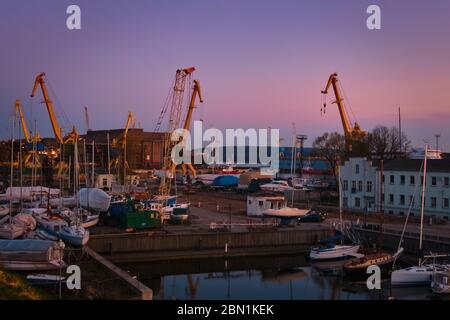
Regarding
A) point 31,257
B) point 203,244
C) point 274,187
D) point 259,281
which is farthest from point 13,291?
point 274,187

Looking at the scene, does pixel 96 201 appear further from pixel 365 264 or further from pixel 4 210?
pixel 365 264

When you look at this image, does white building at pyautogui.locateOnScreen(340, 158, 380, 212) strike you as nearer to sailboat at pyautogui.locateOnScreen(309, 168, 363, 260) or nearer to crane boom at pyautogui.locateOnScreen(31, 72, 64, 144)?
sailboat at pyautogui.locateOnScreen(309, 168, 363, 260)

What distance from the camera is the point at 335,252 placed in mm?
22422

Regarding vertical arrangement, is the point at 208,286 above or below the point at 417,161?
below

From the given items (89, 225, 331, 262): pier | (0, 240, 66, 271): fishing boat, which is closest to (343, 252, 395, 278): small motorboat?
(89, 225, 331, 262): pier

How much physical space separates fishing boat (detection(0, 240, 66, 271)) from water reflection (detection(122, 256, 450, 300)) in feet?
12.1

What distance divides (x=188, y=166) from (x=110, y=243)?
43249 millimetres

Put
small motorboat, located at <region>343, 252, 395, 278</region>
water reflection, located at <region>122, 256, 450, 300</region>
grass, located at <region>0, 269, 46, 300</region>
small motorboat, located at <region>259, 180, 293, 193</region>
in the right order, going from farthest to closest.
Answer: small motorboat, located at <region>259, 180, 293, 193</region>
small motorboat, located at <region>343, 252, 395, 278</region>
water reflection, located at <region>122, 256, 450, 300</region>
grass, located at <region>0, 269, 46, 300</region>

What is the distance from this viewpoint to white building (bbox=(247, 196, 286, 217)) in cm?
2998

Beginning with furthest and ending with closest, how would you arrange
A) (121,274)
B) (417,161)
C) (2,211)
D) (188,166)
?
(188,166)
(417,161)
(2,211)
(121,274)
